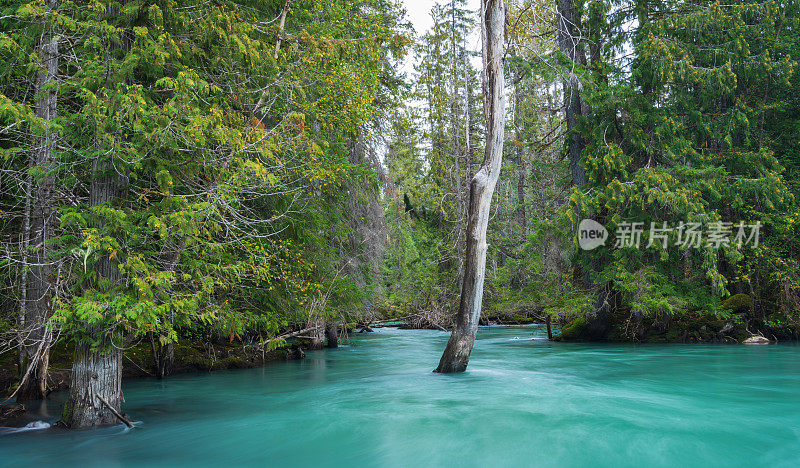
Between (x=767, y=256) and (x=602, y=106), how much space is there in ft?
20.8

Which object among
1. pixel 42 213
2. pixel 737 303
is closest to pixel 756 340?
pixel 737 303

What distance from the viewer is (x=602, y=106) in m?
15.0

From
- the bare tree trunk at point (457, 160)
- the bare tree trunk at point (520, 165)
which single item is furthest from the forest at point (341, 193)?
the bare tree trunk at point (520, 165)

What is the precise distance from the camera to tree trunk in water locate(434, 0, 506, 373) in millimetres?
9484

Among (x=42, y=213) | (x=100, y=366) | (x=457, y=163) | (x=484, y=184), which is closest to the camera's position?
(x=100, y=366)

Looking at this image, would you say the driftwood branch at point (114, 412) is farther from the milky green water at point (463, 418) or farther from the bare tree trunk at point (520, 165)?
the bare tree trunk at point (520, 165)

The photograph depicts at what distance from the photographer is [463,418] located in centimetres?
693

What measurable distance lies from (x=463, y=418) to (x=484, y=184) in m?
4.31

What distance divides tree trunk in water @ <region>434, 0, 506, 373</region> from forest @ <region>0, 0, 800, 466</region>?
48mm

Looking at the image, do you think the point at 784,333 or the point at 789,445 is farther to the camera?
the point at 784,333

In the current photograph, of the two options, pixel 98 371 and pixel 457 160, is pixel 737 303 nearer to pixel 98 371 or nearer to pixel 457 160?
pixel 457 160

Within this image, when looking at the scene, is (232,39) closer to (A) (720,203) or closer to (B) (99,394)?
(B) (99,394)

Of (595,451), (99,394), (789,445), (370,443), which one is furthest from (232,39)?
(789,445)

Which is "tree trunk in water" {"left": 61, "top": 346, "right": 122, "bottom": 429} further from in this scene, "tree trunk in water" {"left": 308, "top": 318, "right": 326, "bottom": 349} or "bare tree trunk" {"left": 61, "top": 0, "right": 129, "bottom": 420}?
"tree trunk in water" {"left": 308, "top": 318, "right": 326, "bottom": 349}
